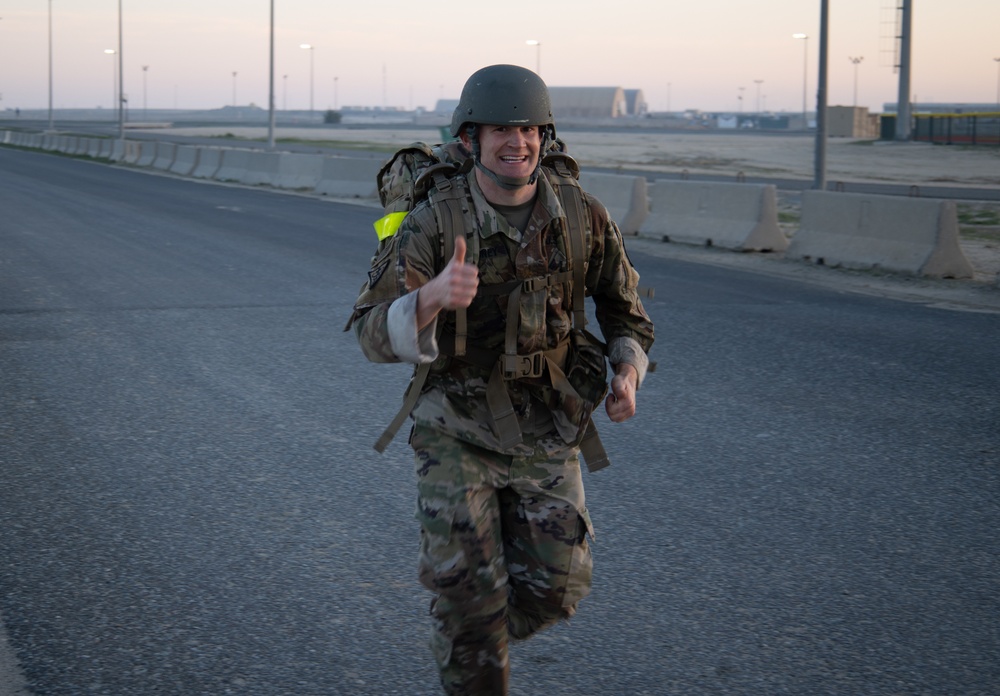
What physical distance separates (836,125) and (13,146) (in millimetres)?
46908

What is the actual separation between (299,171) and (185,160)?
9.88 m

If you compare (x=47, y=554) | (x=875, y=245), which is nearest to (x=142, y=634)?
(x=47, y=554)

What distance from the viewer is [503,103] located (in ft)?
9.86

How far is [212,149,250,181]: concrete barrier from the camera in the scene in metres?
33.1

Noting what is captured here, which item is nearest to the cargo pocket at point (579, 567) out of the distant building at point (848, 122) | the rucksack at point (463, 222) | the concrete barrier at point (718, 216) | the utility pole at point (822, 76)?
the rucksack at point (463, 222)

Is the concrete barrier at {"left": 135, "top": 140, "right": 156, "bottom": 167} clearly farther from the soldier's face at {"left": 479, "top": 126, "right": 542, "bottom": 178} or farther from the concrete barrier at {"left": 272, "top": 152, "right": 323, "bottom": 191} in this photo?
the soldier's face at {"left": 479, "top": 126, "right": 542, "bottom": 178}

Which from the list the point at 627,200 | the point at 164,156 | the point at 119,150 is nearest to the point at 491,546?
the point at 627,200

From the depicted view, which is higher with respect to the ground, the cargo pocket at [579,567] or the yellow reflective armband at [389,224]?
the yellow reflective armband at [389,224]

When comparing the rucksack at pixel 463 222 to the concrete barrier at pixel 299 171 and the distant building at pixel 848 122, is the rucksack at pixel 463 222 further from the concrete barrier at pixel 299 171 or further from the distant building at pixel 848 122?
the distant building at pixel 848 122

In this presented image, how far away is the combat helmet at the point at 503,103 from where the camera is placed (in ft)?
9.85

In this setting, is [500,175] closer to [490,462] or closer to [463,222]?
[463,222]

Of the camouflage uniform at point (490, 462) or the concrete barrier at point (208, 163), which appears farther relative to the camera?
the concrete barrier at point (208, 163)

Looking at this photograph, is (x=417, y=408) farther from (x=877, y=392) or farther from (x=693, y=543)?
(x=877, y=392)

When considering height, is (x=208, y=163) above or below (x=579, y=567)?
above
